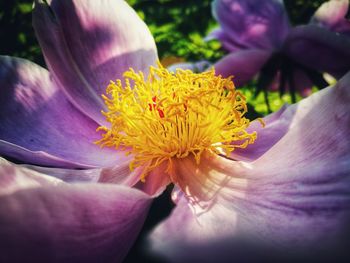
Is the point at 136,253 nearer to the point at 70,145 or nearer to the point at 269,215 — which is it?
the point at 269,215

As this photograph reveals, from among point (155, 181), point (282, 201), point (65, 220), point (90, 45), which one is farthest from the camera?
point (90, 45)

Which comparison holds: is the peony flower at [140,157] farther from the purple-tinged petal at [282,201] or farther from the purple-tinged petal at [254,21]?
the purple-tinged petal at [254,21]

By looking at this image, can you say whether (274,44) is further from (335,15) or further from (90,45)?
(90,45)

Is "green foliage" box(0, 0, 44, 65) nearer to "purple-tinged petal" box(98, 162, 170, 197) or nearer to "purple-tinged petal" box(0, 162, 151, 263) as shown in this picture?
"purple-tinged petal" box(98, 162, 170, 197)

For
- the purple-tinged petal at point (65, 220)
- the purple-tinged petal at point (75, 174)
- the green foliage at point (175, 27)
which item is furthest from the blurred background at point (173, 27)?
the purple-tinged petal at point (65, 220)

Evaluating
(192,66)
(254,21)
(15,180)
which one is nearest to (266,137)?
(192,66)

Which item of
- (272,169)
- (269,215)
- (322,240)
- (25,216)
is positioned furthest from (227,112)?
(25,216)
